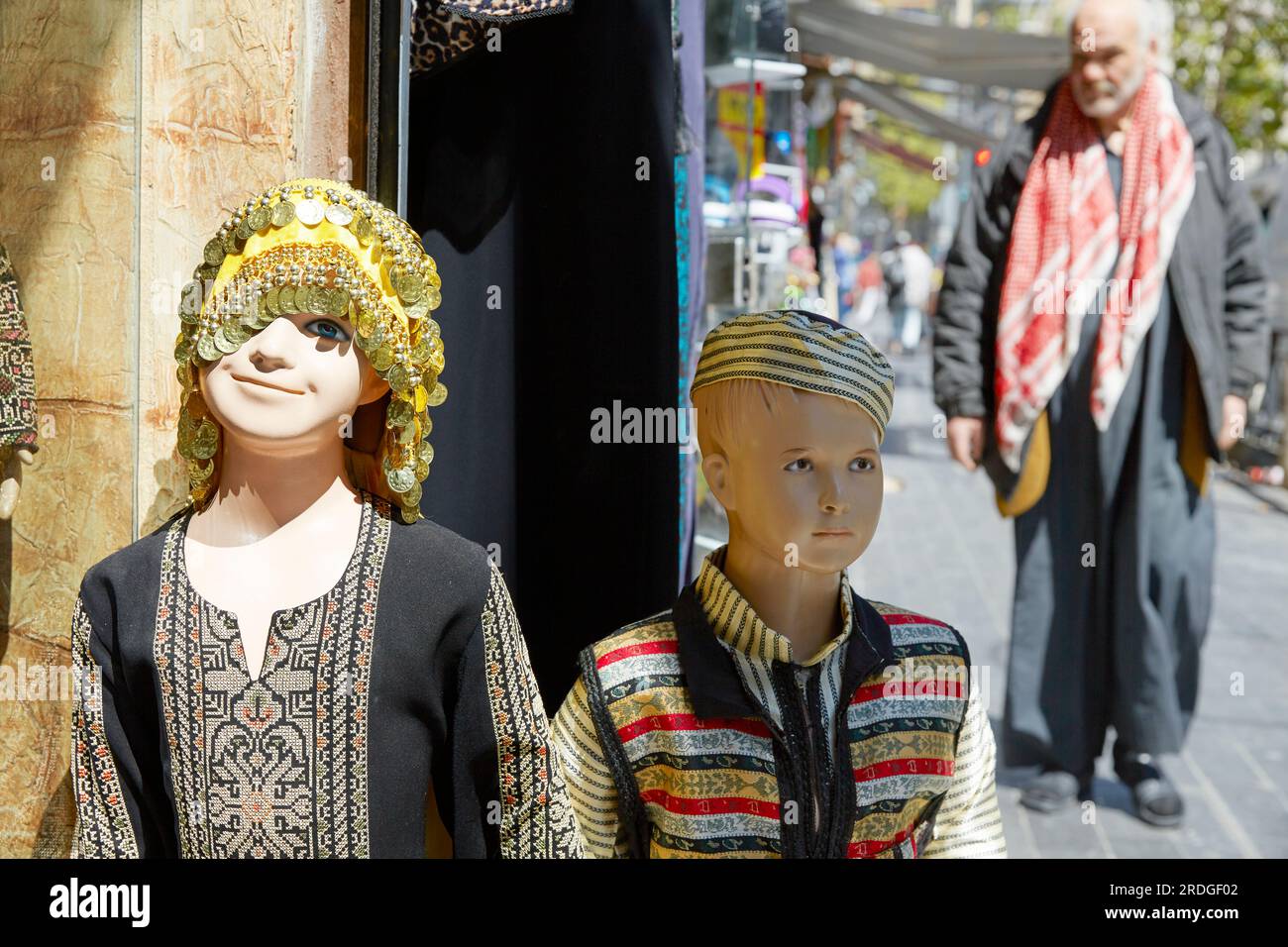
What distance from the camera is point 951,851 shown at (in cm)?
183

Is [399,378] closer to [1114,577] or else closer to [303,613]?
[303,613]

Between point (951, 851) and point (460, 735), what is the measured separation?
64 centimetres

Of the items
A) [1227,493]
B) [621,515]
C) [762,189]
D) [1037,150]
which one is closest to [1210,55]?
[1227,493]

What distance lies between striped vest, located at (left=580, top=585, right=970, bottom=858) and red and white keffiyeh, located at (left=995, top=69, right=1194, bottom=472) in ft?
6.12

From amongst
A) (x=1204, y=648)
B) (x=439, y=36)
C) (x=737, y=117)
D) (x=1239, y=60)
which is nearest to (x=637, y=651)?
(x=439, y=36)

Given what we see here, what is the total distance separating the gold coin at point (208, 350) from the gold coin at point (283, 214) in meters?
0.15

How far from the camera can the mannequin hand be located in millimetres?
2064

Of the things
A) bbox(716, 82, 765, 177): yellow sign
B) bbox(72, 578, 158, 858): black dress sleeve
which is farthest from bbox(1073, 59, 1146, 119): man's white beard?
bbox(72, 578, 158, 858): black dress sleeve

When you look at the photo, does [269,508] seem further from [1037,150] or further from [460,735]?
[1037,150]

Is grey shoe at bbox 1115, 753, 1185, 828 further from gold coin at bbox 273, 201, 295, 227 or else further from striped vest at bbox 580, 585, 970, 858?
gold coin at bbox 273, 201, 295, 227

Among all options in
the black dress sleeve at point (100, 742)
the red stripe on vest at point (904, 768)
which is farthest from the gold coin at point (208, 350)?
the red stripe on vest at point (904, 768)

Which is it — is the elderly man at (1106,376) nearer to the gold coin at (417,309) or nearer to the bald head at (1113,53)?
the bald head at (1113,53)

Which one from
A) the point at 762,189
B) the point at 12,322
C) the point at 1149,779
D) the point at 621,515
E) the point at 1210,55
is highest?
the point at 1210,55

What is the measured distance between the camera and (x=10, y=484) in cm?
207
